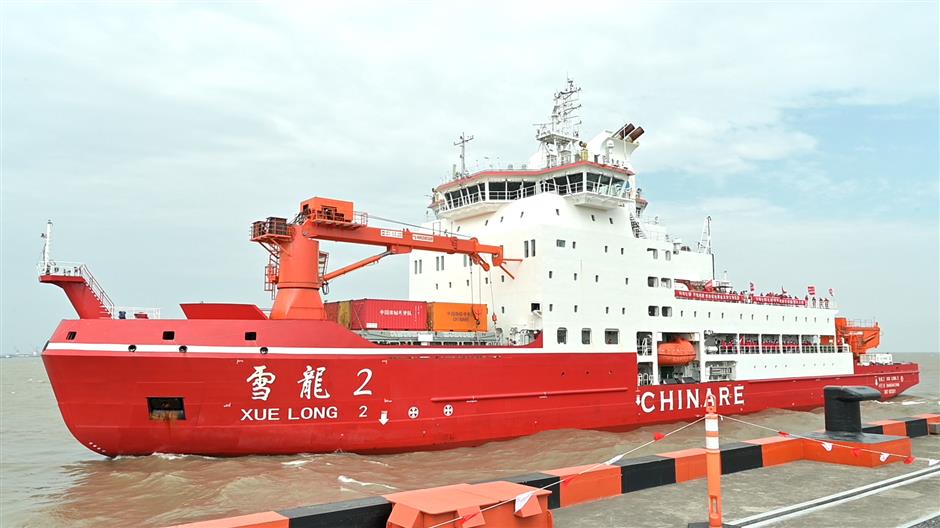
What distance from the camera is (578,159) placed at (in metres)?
19.5

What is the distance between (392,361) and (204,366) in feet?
12.5

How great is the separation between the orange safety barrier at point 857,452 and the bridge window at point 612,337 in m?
11.0

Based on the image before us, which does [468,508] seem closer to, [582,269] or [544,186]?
[582,269]

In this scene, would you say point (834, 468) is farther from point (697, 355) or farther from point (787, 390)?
point (787, 390)

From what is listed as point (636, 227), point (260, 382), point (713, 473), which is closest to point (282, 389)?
point (260, 382)

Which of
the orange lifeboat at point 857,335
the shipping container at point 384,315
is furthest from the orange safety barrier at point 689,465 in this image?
the orange lifeboat at point 857,335

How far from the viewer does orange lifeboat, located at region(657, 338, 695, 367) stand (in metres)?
20.2

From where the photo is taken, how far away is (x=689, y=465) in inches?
276

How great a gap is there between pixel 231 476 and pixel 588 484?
7.76 meters

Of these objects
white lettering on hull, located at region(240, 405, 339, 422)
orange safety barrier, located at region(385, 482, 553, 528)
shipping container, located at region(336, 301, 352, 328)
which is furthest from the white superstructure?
orange safety barrier, located at region(385, 482, 553, 528)

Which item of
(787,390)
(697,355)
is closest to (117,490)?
(697,355)

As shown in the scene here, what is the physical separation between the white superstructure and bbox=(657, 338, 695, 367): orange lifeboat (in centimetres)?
25

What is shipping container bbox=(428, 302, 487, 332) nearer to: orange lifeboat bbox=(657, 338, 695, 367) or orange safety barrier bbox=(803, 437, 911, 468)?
orange lifeboat bbox=(657, 338, 695, 367)

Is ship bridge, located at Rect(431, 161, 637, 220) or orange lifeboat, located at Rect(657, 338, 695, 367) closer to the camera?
ship bridge, located at Rect(431, 161, 637, 220)
